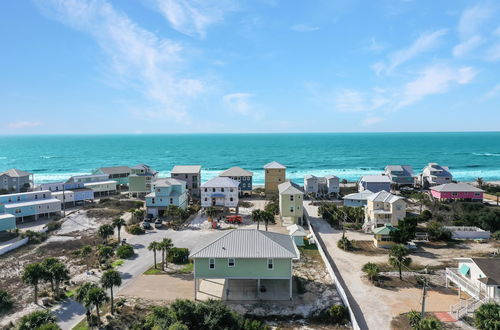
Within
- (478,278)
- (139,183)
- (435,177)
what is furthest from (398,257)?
(435,177)

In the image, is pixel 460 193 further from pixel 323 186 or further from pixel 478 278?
pixel 478 278

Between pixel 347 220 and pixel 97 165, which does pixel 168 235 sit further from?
pixel 97 165

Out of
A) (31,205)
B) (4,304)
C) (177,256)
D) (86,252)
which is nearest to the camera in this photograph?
(4,304)

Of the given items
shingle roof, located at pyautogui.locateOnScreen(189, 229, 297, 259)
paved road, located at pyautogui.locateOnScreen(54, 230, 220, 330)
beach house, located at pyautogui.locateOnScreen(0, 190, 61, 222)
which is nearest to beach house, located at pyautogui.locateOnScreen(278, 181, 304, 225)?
paved road, located at pyautogui.locateOnScreen(54, 230, 220, 330)

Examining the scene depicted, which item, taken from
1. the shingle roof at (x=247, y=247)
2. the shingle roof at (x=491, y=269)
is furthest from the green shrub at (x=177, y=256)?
the shingle roof at (x=491, y=269)

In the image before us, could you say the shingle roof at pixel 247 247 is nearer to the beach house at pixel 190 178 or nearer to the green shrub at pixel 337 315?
the green shrub at pixel 337 315
